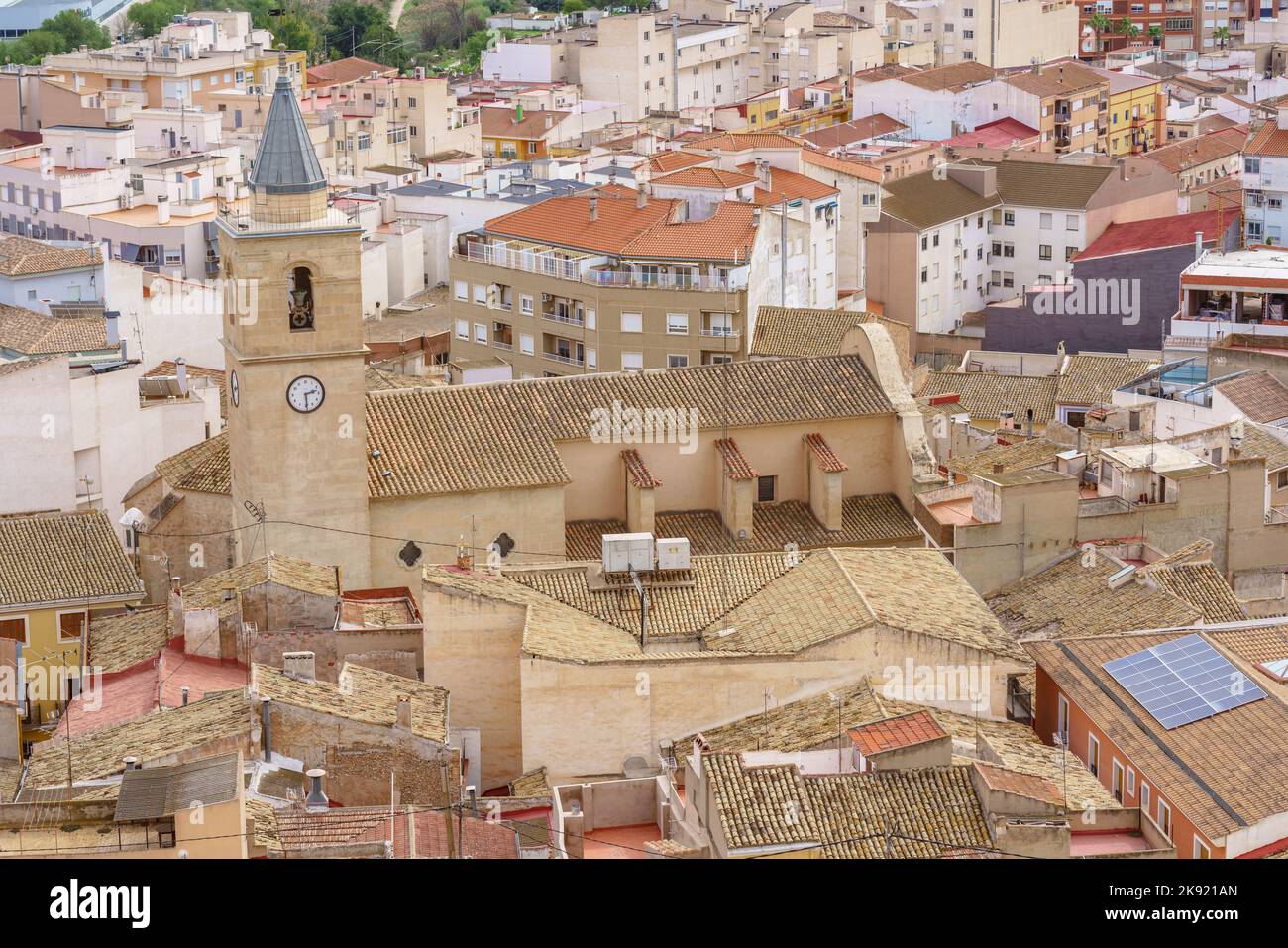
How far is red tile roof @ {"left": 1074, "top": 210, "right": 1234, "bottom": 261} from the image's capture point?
62.3 metres

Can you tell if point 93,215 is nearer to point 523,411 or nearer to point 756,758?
point 523,411

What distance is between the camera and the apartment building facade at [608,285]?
159ft

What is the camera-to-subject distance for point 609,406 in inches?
1341

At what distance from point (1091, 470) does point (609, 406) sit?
828 cm

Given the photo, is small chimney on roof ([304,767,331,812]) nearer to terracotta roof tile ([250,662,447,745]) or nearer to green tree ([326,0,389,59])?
terracotta roof tile ([250,662,447,745])

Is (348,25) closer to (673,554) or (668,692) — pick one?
(673,554)

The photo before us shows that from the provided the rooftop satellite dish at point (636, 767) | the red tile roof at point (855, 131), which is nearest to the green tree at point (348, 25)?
the red tile roof at point (855, 131)

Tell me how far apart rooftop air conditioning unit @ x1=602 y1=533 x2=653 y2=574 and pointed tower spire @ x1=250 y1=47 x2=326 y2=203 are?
22.4ft

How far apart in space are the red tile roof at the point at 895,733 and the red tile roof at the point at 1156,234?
4226 centimetres

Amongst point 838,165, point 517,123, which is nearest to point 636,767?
point 838,165

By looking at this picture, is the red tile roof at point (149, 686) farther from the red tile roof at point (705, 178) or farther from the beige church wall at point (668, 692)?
the red tile roof at point (705, 178)

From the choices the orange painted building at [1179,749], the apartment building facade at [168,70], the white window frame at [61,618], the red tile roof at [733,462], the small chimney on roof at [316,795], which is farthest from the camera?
the apartment building facade at [168,70]
